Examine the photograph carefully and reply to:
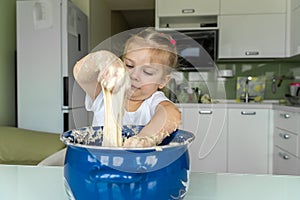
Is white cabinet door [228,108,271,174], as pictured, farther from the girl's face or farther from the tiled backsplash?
the girl's face

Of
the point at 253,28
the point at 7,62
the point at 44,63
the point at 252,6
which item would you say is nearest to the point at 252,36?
the point at 253,28

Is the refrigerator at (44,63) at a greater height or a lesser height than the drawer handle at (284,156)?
greater

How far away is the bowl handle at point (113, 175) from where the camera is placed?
379mm

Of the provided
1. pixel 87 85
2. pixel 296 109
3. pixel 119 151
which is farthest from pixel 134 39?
pixel 296 109

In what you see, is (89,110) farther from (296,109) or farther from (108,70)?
(296,109)

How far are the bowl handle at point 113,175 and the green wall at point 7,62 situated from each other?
2554 millimetres

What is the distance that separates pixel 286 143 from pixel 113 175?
2.40 m

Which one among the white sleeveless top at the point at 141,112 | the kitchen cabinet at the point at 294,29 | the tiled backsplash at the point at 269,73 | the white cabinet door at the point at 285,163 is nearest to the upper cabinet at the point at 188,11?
the tiled backsplash at the point at 269,73

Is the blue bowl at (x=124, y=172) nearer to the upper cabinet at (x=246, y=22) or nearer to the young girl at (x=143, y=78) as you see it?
the young girl at (x=143, y=78)

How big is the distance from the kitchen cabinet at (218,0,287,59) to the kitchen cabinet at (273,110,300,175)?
0.70 meters

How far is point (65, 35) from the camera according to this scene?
254 centimetres

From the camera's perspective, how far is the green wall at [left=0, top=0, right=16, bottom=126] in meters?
Answer: 2.65

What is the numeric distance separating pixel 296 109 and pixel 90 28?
7.73 ft

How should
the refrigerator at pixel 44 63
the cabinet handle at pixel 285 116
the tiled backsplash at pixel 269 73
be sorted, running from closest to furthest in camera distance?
the cabinet handle at pixel 285 116 < the refrigerator at pixel 44 63 < the tiled backsplash at pixel 269 73
